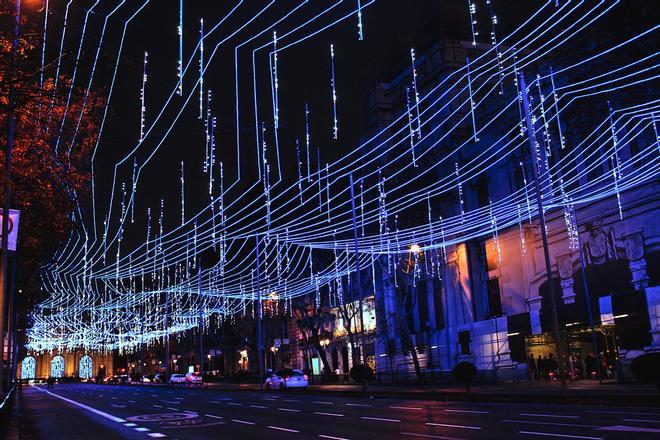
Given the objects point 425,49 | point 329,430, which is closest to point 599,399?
point 329,430

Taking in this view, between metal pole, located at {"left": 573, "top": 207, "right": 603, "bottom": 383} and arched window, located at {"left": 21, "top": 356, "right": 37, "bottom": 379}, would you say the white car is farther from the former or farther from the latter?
arched window, located at {"left": 21, "top": 356, "right": 37, "bottom": 379}

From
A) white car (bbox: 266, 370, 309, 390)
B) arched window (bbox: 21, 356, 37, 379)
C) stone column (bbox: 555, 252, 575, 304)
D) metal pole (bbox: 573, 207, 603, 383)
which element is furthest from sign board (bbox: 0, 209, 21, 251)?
arched window (bbox: 21, 356, 37, 379)

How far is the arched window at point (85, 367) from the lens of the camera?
158 m

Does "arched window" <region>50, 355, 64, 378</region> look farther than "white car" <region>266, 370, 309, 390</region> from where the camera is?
Yes

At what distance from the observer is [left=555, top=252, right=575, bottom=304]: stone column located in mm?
35250

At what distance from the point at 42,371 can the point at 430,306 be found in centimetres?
13495

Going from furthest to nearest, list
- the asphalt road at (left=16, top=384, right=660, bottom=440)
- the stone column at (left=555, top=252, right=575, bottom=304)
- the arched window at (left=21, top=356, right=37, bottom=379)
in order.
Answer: the arched window at (left=21, top=356, right=37, bottom=379)
the stone column at (left=555, top=252, right=575, bottom=304)
the asphalt road at (left=16, top=384, right=660, bottom=440)

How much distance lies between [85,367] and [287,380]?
130 metres

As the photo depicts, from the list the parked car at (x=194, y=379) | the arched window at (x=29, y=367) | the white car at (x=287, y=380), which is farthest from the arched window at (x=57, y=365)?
the white car at (x=287, y=380)

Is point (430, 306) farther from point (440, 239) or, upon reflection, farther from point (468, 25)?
point (468, 25)

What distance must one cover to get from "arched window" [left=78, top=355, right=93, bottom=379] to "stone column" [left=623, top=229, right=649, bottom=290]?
148105 mm

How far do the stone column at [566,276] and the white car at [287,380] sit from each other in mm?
18236

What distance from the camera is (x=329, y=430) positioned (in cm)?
1571

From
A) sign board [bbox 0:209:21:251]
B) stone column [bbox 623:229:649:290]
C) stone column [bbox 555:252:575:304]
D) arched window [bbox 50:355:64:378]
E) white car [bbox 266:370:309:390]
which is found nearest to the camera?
sign board [bbox 0:209:21:251]
